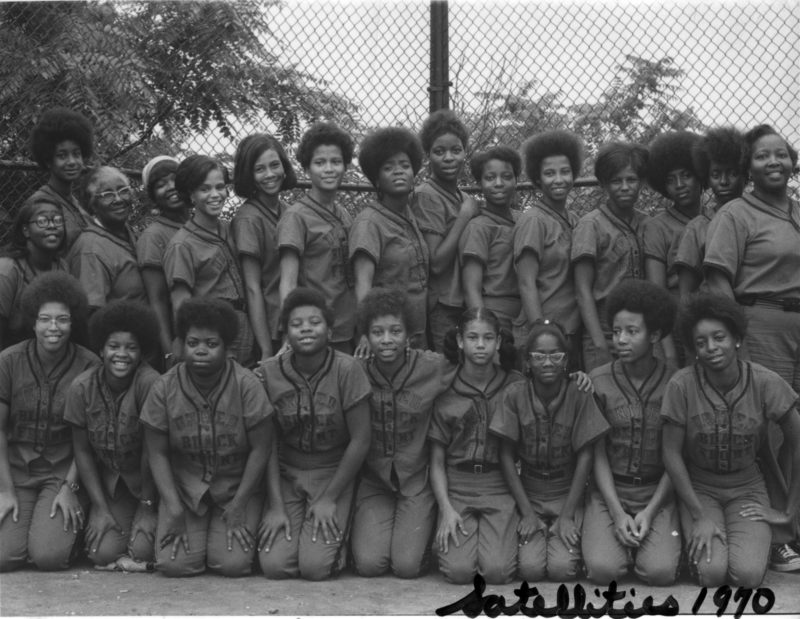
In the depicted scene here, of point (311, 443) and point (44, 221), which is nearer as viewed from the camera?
point (311, 443)

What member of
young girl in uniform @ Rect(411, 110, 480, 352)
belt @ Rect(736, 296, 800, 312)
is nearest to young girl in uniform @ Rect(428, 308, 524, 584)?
young girl in uniform @ Rect(411, 110, 480, 352)

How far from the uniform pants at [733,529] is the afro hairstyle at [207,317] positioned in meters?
2.08

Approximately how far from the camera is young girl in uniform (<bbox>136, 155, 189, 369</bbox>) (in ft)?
18.4

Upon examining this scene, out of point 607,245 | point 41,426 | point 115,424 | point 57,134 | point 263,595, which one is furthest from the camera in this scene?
point 57,134

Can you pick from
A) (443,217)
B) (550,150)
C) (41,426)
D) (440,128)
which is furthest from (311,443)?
(550,150)

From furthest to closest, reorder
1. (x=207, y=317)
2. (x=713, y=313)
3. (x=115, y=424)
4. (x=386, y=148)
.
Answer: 1. (x=386, y=148)
2. (x=115, y=424)
3. (x=207, y=317)
4. (x=713, y=313)

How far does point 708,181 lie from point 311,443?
223 cm

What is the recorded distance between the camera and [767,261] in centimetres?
525

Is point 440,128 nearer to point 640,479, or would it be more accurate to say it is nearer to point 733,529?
point 640,479

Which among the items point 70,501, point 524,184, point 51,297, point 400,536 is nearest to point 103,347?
point 51,297

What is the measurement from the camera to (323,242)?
18.5 feet

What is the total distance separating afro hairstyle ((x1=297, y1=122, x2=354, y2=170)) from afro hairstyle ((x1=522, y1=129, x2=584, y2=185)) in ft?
2.96

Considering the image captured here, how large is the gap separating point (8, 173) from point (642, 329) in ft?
12.1

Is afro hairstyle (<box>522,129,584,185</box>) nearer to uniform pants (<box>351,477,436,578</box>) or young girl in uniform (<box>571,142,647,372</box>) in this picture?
young girl in uniform (<box>571,142,647,372</box>)
